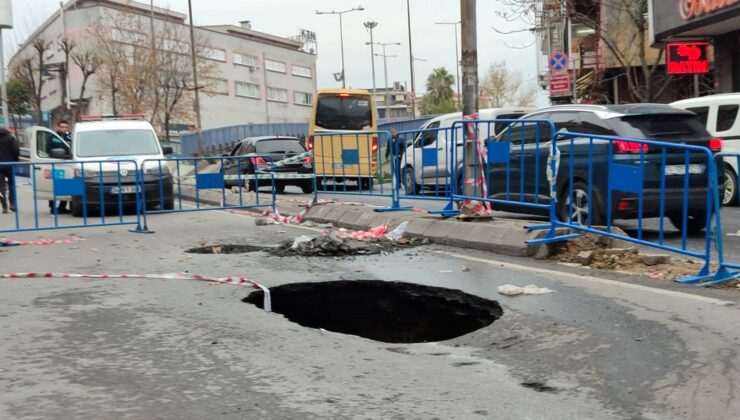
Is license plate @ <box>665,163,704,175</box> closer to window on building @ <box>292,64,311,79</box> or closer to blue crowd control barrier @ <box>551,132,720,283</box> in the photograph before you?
blue crowd control barrier @ <box>551,132,720,283</box>

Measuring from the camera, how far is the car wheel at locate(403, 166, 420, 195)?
11.4 meters

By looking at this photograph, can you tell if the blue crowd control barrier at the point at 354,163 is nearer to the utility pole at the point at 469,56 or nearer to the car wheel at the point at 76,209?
the utility pole at the point at 469,56

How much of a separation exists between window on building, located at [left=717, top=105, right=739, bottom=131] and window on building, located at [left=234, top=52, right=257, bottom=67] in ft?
203

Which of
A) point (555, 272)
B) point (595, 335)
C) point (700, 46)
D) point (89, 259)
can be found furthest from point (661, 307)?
point (700, 46)

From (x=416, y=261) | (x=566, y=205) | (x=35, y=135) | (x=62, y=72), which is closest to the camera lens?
(x=416, y=261)

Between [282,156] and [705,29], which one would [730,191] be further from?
[282,156]

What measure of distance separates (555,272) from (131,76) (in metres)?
41.4

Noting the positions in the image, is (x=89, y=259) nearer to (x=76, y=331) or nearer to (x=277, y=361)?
(x=76, y=331)

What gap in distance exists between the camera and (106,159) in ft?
42.5

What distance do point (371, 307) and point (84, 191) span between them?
651cm

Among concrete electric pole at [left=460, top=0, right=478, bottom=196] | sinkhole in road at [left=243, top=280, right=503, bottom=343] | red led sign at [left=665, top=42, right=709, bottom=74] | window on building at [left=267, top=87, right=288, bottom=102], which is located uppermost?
window on building at [left=267, top=87, right=288, bottom=102]

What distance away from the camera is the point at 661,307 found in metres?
5.42

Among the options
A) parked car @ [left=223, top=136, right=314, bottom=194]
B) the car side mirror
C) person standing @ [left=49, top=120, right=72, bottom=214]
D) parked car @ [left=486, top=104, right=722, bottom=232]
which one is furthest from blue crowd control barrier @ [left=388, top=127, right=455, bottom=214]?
person standing @ [left=49, top=120, right=72, bottom=214]

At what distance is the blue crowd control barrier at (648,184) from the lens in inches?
257
